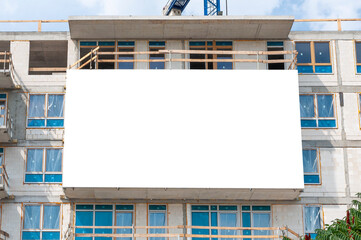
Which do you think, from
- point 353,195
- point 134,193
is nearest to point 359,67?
point 353,195

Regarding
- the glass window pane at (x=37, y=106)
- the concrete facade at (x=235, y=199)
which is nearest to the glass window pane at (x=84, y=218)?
the concrete facade at (x=235, y=199)

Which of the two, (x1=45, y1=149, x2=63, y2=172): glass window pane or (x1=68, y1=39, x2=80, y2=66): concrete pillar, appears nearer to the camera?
(x1=45, y1=149, x2=63, y2=172): glass window pane

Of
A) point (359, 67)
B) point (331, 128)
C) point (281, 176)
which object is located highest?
point (359, 67)

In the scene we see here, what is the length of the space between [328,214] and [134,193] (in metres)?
9.72

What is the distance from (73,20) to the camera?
1433 inches

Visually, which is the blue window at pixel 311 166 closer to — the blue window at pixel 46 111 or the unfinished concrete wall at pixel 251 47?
the unfinished concrete wall at pixel 251 47

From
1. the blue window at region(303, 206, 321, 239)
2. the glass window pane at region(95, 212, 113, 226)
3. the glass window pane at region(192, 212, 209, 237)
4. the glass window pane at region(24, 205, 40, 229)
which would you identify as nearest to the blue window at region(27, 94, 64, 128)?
the glass window pane at region(24, 205, 40, 229)

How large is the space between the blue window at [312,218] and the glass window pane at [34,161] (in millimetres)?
13455

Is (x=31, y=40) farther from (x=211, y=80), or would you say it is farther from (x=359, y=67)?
(x=359, y=67)

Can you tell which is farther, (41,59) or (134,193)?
(41,59)

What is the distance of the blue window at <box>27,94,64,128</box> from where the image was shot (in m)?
36.9

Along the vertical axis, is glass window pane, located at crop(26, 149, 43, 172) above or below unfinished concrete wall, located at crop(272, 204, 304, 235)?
above

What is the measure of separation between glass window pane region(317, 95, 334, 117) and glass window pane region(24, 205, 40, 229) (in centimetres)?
1515

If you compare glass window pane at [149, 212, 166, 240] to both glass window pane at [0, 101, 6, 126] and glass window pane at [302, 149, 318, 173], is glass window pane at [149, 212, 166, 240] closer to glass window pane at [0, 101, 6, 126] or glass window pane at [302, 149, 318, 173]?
glass window pane at [302, 149, 318, 173]
